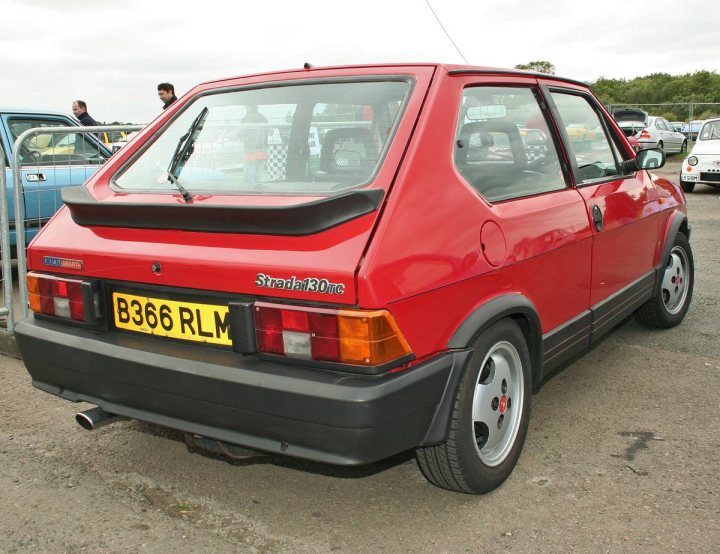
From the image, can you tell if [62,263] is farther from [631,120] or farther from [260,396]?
[631,120]

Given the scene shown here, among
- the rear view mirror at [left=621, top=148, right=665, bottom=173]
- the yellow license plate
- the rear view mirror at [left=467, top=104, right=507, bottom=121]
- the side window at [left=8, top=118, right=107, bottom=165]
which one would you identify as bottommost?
the yellow license plate

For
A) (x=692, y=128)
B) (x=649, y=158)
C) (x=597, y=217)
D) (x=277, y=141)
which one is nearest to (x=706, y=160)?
(x=649, y=158)

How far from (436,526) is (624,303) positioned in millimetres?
2020

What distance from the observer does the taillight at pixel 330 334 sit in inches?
88.1

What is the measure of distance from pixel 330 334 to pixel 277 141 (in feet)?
3.46

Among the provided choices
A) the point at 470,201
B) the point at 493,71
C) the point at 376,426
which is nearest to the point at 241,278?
the point at 376,426

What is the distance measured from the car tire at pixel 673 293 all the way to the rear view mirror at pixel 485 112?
222 centimetres

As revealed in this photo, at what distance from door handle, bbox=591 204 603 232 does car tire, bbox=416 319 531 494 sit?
94 centimetres

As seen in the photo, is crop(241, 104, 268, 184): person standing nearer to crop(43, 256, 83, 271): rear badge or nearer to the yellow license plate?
the yellow license plate

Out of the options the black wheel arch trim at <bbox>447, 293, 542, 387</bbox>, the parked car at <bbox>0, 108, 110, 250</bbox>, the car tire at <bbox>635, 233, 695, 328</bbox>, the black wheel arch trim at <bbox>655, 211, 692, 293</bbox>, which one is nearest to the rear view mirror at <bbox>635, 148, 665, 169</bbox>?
the black wheel arch trim at <bbox>655, 211, 692, 293</bbox>

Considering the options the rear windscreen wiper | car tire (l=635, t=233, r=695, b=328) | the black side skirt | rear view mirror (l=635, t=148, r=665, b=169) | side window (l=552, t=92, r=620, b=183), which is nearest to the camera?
the rear windscreen wiper

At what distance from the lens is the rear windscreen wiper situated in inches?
120

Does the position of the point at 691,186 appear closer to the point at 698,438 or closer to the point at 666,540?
the point at 698,438

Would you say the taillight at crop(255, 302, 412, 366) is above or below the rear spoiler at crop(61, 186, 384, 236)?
below
